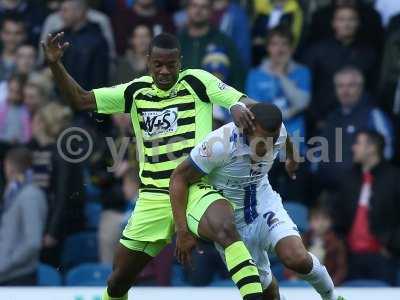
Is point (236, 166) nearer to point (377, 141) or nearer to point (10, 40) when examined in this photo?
point (377, 141)

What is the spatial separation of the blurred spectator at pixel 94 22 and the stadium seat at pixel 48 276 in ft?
8.45

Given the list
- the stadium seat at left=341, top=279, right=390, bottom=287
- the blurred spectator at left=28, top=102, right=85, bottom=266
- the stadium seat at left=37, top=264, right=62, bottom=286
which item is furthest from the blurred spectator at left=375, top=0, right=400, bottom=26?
the stadium seat at left=37, top=264, right=62, bottom=286

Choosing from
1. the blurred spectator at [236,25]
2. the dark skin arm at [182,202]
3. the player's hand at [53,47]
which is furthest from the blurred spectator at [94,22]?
the dark skin arm at [182,202]

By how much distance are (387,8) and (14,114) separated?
3839mm

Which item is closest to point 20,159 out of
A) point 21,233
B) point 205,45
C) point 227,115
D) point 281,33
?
point 21,233

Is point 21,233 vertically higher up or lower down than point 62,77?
lower down

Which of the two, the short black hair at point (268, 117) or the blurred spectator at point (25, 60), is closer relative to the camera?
the short black hair at point (268, 117)

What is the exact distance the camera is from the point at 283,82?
44.3ft

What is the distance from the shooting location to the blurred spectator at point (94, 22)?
14.5 meters

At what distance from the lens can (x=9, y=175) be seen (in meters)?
13.3

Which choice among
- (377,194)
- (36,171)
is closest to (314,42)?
(377,194)

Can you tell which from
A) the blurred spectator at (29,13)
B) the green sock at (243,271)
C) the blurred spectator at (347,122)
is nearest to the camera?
the green sock at (243,271)

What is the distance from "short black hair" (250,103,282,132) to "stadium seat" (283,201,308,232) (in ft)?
12.0

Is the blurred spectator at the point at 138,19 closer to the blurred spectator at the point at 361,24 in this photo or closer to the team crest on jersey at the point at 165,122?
the blurred spectator at the point at 361,24
